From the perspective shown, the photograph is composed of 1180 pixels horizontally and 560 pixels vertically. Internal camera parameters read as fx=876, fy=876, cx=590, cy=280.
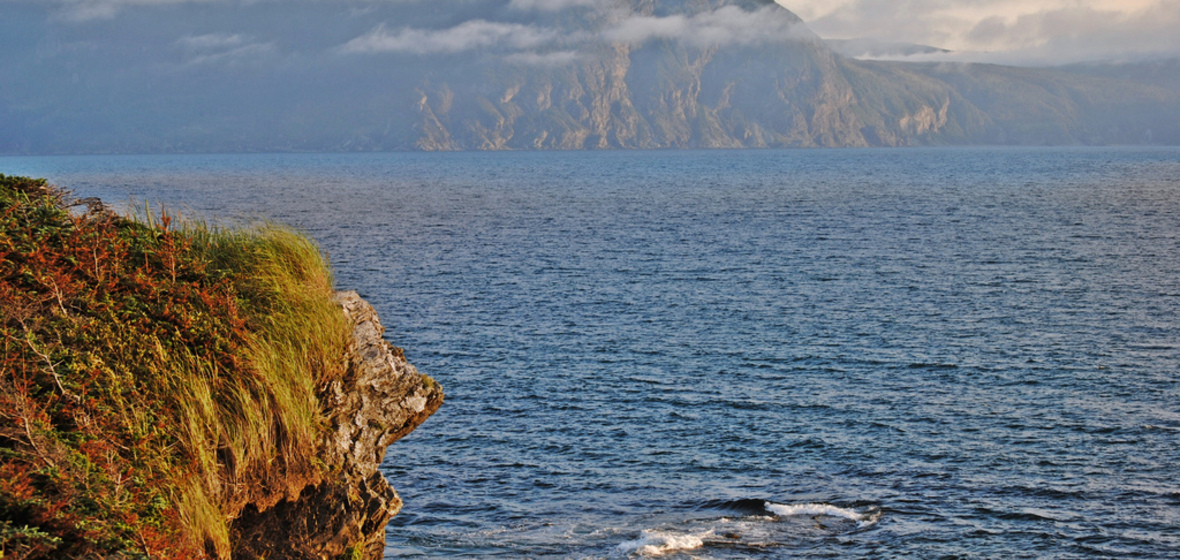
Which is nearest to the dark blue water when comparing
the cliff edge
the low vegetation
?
the cliff edge

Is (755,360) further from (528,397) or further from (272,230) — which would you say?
(272,230)

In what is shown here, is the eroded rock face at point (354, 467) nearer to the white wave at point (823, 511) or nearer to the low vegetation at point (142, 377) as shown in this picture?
the low vegetation at point (142, 377)

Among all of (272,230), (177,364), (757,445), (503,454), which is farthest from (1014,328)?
(177,364)

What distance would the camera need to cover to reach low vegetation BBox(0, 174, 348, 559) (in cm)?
938

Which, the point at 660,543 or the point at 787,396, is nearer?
the point at 660,543

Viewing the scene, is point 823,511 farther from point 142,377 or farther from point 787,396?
point 142,377

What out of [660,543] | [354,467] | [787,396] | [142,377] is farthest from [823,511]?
[142,377]

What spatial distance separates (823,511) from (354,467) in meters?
12.8

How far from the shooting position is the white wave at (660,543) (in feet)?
64.5

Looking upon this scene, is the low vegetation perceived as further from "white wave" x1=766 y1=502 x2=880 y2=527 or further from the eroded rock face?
"white wave" x1=766 y1=502 x2=880 y2=527

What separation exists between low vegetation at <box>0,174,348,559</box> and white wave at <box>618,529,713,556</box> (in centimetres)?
876

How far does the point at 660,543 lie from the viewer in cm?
1997

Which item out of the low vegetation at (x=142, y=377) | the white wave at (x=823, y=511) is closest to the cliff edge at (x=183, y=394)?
the low vegetation at (x=142, y=377)

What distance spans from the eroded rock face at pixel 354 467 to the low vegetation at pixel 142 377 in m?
0.39
